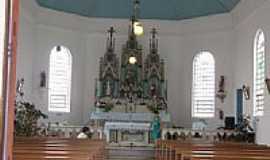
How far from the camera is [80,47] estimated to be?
18.3 m

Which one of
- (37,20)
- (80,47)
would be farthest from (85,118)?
(37,20)

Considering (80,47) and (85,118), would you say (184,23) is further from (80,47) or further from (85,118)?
(85,118)

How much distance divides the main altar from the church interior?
37 millimetres

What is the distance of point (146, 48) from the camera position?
18422 millimetres

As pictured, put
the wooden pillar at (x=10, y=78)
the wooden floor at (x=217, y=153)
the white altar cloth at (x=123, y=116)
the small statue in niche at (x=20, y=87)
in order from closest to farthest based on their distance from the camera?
the wooden pillar at (x=10, y=78), the wooden floor at (x=217, y=153), the small statue in niche at (x=20, y=87), the white altar cloth at (x=123, y=116)

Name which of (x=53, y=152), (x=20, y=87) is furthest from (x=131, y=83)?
(x=53, y=152)

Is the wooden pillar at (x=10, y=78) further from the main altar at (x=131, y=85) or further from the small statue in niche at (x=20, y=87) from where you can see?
the main altar at (x=131, y=85)

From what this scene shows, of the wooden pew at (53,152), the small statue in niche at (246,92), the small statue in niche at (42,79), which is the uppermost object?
the small statue in niche at (42,79)

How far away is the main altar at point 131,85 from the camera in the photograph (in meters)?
16.8

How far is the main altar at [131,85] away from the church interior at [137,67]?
0.12 ft

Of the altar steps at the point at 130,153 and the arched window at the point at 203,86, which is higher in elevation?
the arched window at the point at 203,86

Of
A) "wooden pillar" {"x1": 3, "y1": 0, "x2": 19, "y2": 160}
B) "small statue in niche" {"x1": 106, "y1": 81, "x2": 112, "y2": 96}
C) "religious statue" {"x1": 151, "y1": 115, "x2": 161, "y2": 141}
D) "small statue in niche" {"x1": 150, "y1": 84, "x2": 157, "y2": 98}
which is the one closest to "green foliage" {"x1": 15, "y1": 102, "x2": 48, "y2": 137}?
"religious statue" {"x1": 151, "y1": 115, "x2": 161, "y2": 141}

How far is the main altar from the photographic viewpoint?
16844 mm

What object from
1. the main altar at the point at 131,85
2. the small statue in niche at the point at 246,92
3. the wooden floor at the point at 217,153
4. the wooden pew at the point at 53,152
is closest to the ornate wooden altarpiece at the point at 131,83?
the main altar at the point at 131,85
